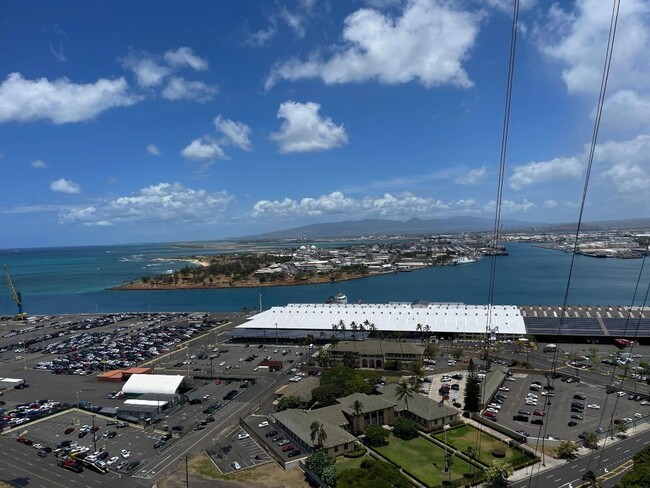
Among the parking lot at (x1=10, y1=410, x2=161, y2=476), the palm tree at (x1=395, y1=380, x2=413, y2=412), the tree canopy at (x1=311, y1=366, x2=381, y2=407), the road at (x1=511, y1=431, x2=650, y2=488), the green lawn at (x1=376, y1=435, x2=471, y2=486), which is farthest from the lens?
the tree canopy at (x1=311, y1=366, x2=381, y2=407)

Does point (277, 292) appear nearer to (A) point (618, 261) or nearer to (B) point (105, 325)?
(B) point (105, 325)

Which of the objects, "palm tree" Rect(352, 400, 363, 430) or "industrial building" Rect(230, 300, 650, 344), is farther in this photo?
"industrial building" Rect(230, 300, 650, 344)

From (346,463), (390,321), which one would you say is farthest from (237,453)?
(390,321)

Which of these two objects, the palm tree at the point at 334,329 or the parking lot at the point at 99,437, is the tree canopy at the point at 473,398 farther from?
the palm tree at the point at 334,329

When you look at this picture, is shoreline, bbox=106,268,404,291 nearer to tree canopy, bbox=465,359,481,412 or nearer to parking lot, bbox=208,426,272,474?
parking lot, bbox=208,426,272,474

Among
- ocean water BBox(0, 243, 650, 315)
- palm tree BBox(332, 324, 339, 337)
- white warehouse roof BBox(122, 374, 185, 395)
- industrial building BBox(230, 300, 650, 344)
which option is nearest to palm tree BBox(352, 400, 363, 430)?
white warehouse roof BBox(122, 374, 185, 395)

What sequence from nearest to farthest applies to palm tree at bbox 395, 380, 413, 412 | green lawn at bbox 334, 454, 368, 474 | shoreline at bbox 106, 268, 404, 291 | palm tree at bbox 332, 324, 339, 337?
green lawn at bbox 334, 454, 368, 474, palm tree at bbox 395, 380, 413, 412, palm tree at bbox 332, 324, 339, 337, shoreline at bbox 106, 268, 404, 291

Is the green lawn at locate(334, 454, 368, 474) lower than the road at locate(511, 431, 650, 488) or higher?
lower
